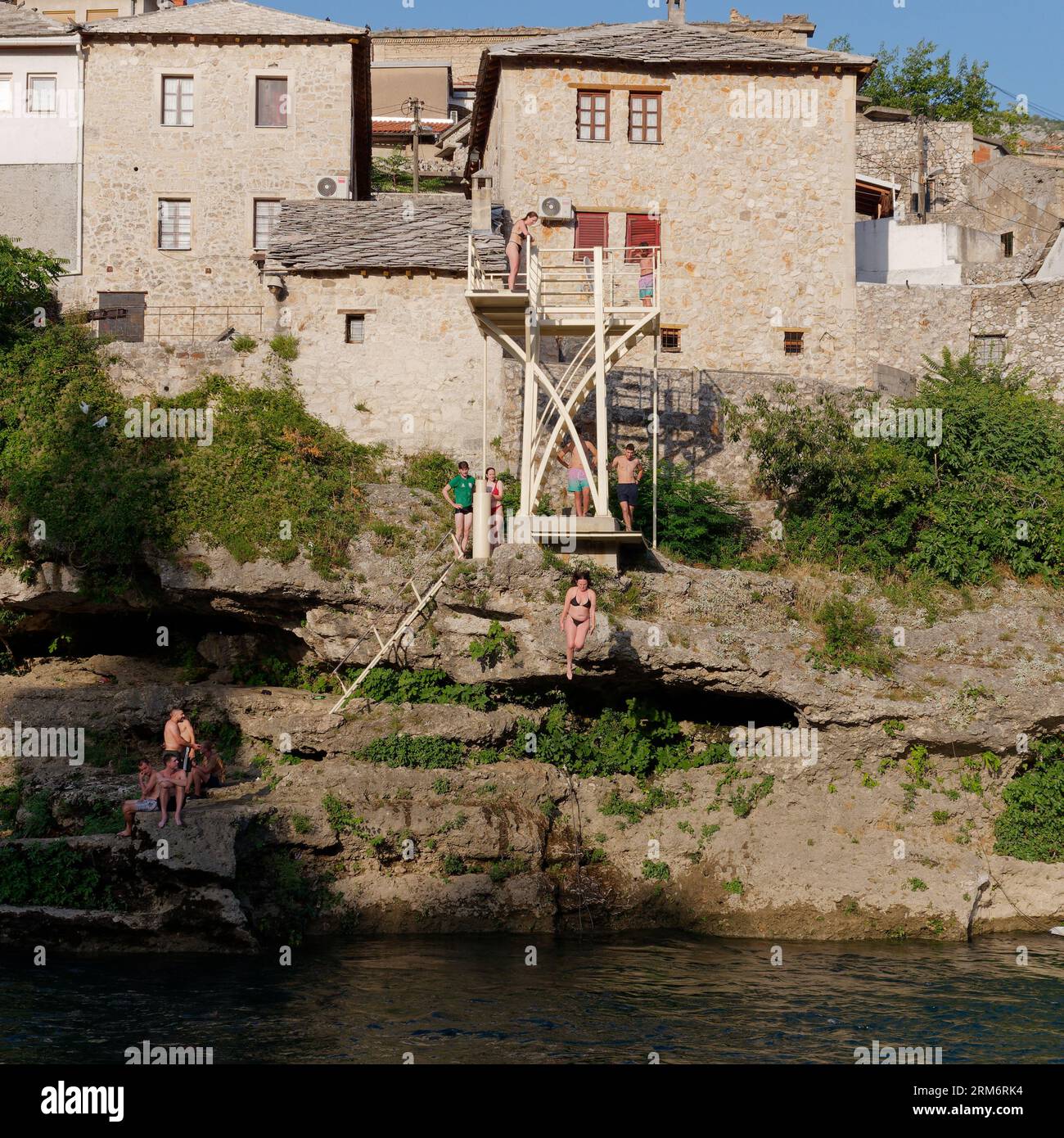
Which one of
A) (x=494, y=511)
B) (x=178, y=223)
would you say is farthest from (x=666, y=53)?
(x=494, y=511)

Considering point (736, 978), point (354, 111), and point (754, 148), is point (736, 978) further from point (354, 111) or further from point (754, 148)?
point (354, 111)

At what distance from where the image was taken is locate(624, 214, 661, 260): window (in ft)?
111

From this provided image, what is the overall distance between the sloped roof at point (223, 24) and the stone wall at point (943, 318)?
15.0 meters

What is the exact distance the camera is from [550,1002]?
19344 mm

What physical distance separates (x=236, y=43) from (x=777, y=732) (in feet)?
71.4

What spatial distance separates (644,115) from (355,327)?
9597 mm

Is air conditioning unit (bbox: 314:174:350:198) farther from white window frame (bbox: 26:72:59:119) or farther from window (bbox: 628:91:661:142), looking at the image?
window (bbox: 628:91:661:142)

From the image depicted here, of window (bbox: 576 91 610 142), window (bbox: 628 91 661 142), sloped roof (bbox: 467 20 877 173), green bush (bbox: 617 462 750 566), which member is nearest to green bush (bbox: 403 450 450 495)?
green bush (bbox: 617 462 750 566)

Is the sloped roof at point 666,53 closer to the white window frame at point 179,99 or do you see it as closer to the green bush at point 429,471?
the white window frame at point 179,99

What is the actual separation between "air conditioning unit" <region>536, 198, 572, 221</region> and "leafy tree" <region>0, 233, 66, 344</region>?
10996 millimetres

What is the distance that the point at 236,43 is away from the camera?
3512cm

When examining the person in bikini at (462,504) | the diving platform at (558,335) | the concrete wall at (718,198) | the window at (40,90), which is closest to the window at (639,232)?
the concrete wall at (718,198)
